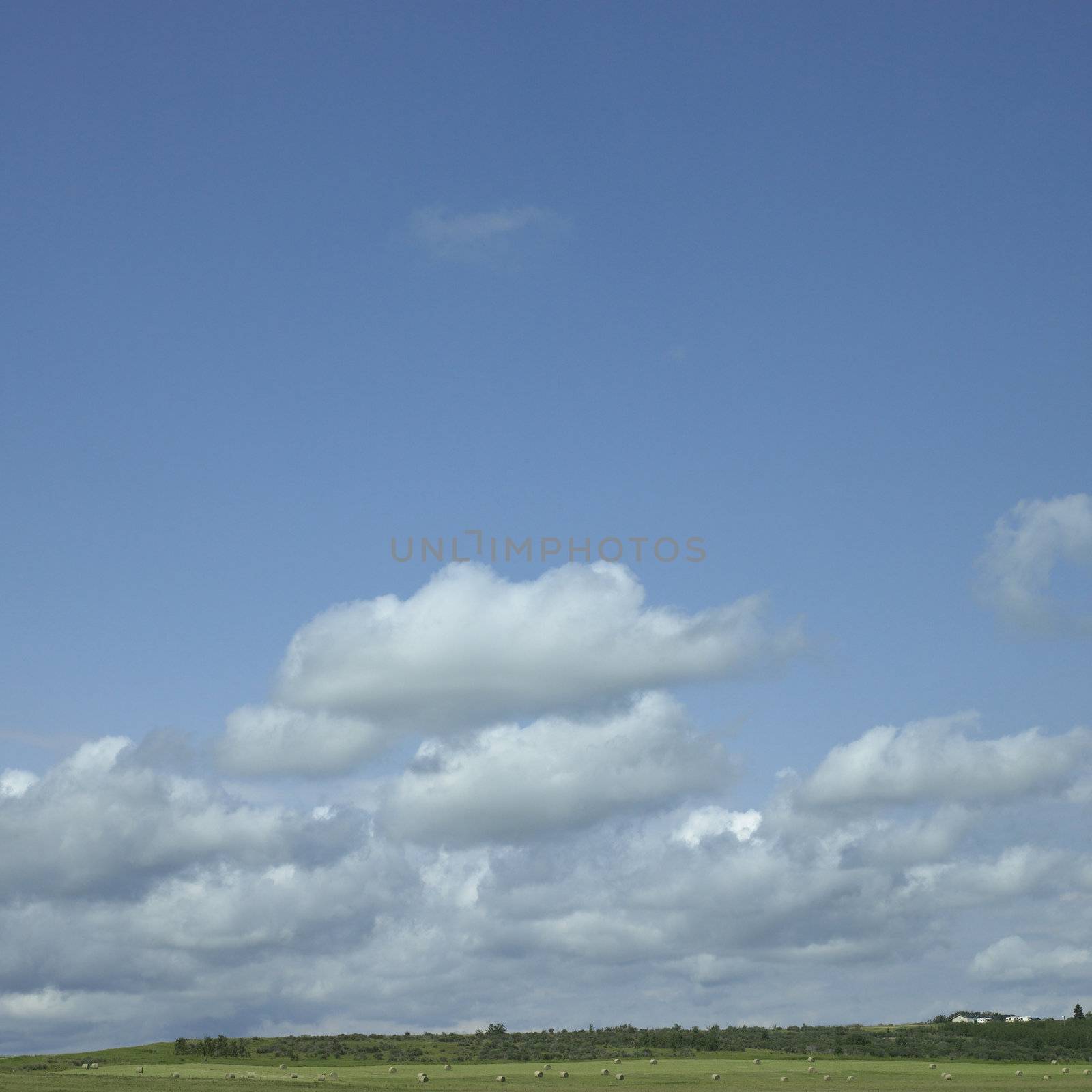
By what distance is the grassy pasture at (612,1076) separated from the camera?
112 meters

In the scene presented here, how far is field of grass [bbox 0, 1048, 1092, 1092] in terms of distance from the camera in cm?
11156

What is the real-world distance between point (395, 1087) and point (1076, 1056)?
134532mm

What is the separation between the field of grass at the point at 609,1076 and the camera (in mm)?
111562

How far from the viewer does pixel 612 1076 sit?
12900cm

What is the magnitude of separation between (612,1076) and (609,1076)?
72cm

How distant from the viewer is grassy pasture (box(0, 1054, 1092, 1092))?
112 metres

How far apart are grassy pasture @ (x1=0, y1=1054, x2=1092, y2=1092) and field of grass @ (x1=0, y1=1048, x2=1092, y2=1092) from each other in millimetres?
145

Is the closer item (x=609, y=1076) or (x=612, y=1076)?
(x=612, y=1076)

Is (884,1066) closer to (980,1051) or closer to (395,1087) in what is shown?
(980,1051)

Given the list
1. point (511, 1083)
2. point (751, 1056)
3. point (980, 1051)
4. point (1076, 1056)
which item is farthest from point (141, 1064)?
point (1076, 1056)

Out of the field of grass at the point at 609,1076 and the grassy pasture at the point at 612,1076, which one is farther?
the grassy pasture at the point at 612,1076

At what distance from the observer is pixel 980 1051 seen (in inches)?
7662

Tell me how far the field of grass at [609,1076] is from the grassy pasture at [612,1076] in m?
0.15

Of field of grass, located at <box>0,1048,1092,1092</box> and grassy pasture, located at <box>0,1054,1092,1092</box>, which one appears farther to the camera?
grassy pasture, located at <box>0,1054,1092,1092</box>
